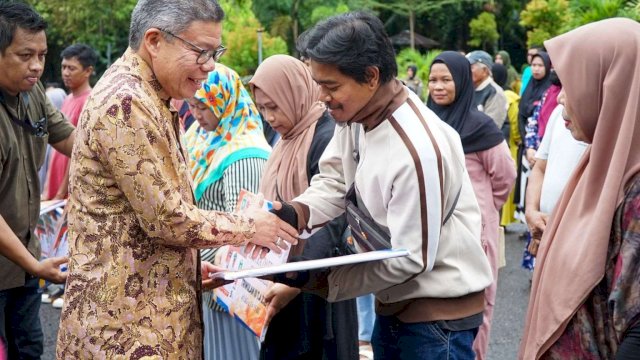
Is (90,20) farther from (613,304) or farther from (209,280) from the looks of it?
(613,304)

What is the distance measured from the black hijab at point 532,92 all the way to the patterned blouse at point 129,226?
21.7ft

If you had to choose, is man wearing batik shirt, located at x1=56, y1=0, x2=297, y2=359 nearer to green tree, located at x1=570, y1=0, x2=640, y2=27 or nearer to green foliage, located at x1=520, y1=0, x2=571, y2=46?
green tree, located at x1=570, y1=0, x2=640, y2=27

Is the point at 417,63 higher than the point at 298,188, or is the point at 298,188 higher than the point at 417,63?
the point at 298,188

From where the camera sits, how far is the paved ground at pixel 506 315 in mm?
5320

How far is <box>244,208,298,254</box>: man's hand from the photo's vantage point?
246 centimetres

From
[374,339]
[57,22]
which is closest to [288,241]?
[374,339]

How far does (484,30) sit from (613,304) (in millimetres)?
23385

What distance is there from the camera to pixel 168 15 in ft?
7.29

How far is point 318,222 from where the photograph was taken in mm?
A: 2830

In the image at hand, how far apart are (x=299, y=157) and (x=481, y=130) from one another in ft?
5.62

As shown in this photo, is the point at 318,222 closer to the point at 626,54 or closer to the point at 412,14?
the point at 626,54

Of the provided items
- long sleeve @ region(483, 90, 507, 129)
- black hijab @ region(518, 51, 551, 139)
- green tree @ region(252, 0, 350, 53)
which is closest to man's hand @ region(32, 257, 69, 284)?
long sleeve @ region(483, 90, 507, 129)

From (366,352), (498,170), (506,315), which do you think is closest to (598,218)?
(498,170)

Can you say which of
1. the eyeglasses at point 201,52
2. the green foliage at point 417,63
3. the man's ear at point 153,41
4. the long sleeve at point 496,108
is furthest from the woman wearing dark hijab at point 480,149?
the green foliage at point 417,63
